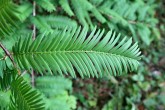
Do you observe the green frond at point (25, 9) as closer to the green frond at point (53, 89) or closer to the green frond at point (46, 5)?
the green frond at point (46, 5)

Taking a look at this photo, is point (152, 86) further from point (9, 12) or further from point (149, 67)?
point (9, 12)

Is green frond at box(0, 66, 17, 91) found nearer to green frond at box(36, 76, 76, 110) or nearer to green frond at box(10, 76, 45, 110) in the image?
green frond at box(10, 76, 45, 110)

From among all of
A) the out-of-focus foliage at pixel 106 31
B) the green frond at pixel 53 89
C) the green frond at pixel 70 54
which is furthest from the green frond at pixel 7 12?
the green frond at pixel 53 89

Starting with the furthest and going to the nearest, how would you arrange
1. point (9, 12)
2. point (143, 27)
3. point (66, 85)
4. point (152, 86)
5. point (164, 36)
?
1. point (164, 36)
2. point (152, 86)
3. point (143, 27)
4. point (66, 85)
5. point (9, 12)

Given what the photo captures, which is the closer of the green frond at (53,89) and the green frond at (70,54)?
the green frond at (70,54)

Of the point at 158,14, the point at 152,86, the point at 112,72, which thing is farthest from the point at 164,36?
the point at 112,72

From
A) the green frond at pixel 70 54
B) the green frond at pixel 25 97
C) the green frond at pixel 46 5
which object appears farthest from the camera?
the green frond at pixel 46 5

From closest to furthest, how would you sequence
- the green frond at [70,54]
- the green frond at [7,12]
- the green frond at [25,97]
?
the green frond at [7,12] → the green frond at [25,97] → the green frond at [70,54]
